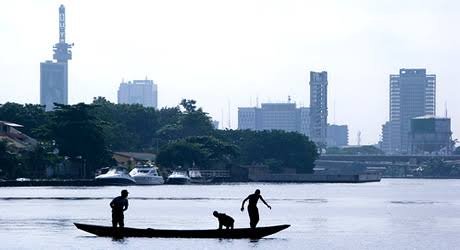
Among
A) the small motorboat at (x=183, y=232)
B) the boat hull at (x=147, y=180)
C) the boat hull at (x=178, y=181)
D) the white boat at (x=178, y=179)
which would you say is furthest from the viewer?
the white boat at (x=178, y=179)

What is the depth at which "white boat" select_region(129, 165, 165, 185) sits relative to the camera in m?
173

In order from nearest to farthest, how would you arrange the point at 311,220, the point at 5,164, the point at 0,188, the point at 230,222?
the point at 230,222 → the point at 311,220 → the point at 0,188 → the point at 5,164

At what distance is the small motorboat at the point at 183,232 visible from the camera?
57.2 meters

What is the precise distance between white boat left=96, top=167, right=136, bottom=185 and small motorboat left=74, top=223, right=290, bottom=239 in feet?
329

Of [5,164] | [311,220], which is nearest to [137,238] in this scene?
[311,220]

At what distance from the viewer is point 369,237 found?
64625mm

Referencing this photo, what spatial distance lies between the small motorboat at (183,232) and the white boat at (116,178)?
3952 inches

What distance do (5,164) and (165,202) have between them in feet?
165

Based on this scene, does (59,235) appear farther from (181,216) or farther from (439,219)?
(439,219)

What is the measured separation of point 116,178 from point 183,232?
104613 mm

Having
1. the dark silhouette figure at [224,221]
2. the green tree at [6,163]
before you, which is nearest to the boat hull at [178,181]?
the green tree at [6,163]

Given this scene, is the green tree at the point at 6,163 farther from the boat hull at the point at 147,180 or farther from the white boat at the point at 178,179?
the white boat at the point at 178,179

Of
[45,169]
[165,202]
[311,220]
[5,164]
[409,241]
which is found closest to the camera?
[409,241]

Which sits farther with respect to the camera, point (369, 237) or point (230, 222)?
point (369, 237)
